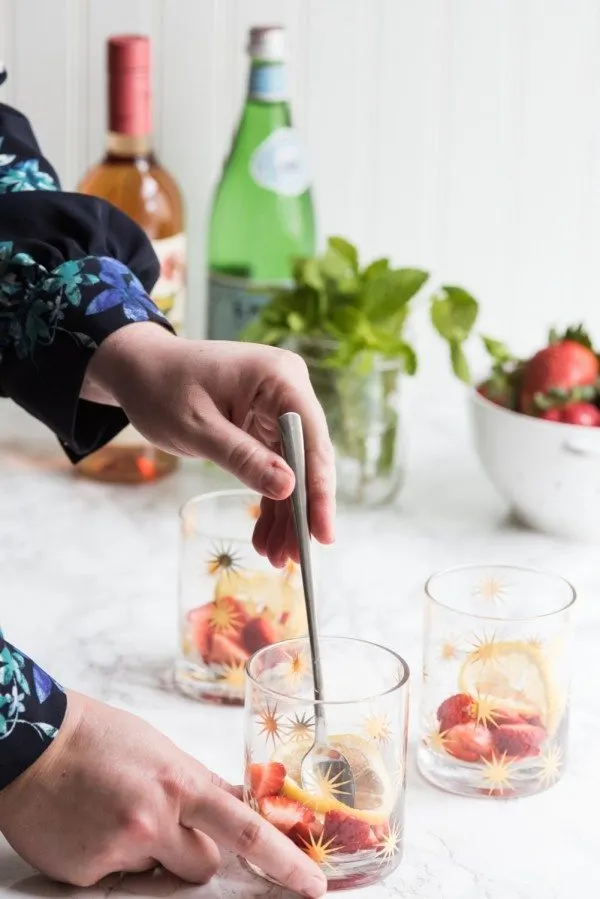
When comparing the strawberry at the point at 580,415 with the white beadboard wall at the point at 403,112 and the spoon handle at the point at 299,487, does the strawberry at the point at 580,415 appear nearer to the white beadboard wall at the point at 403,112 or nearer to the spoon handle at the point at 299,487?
the white beadboard wall at the point at 403,112

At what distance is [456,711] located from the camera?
872 mm

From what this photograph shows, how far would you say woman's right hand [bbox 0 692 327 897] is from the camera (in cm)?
74

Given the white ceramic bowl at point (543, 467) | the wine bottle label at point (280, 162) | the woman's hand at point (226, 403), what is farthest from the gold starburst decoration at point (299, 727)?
the wine bottle label at point (280, 162)

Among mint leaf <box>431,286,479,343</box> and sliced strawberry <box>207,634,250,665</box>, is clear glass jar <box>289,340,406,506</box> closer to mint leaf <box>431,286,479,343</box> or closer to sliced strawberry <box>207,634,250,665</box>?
mint leaf <box>431,286,479,343</box>

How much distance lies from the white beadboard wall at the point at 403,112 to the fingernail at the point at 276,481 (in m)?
0.80

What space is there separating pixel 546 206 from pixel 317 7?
0.33 meters

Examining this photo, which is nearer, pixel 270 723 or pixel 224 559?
pixel 270 723

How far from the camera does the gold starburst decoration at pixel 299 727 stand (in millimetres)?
765

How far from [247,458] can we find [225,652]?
0.22 meters

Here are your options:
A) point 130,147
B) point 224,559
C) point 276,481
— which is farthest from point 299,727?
point 130,147

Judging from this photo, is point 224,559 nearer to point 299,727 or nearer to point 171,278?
point 299,727

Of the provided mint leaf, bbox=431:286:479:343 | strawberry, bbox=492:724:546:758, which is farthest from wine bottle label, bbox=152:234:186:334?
strawberry, bbox=492:724:546:758

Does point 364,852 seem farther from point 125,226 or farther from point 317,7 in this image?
point 317,7

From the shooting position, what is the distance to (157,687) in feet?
3.27
